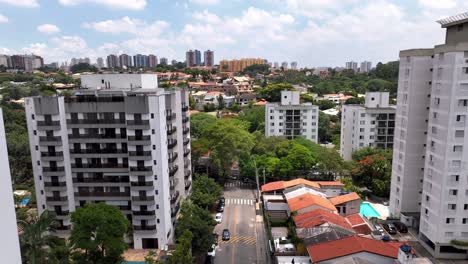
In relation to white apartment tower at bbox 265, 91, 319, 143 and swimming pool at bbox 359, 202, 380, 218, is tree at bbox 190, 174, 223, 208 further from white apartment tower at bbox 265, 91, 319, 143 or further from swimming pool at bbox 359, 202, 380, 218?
white apartment tower at bbox 265, 91, 319, 143

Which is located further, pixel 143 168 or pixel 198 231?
pixel 143 168

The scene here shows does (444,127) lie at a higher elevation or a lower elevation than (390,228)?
higher

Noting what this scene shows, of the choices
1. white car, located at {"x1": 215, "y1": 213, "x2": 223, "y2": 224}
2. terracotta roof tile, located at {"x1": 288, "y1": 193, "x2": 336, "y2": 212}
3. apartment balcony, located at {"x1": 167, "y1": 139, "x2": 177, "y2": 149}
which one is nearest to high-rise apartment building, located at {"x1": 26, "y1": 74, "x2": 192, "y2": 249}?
apartment balcony, located at {"x1": 167, "y1": 139, "x2": 177, "y2": 149}

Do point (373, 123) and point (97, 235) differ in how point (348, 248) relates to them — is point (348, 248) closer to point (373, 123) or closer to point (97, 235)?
point (97, 235)

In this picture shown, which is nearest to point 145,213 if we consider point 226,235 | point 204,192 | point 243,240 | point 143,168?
point 143,168

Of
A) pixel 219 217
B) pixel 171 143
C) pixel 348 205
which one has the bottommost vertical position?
pixel 219 217

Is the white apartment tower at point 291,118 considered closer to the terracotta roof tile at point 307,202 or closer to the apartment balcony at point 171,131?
the terracotta roof tile at point 307,202

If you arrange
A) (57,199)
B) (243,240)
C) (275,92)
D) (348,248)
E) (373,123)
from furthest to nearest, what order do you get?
(275,92), (373,123), (243,240), (57,199), (348,248)

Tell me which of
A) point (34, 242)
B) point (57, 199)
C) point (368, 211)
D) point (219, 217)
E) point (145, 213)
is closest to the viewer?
point (34, 242)
